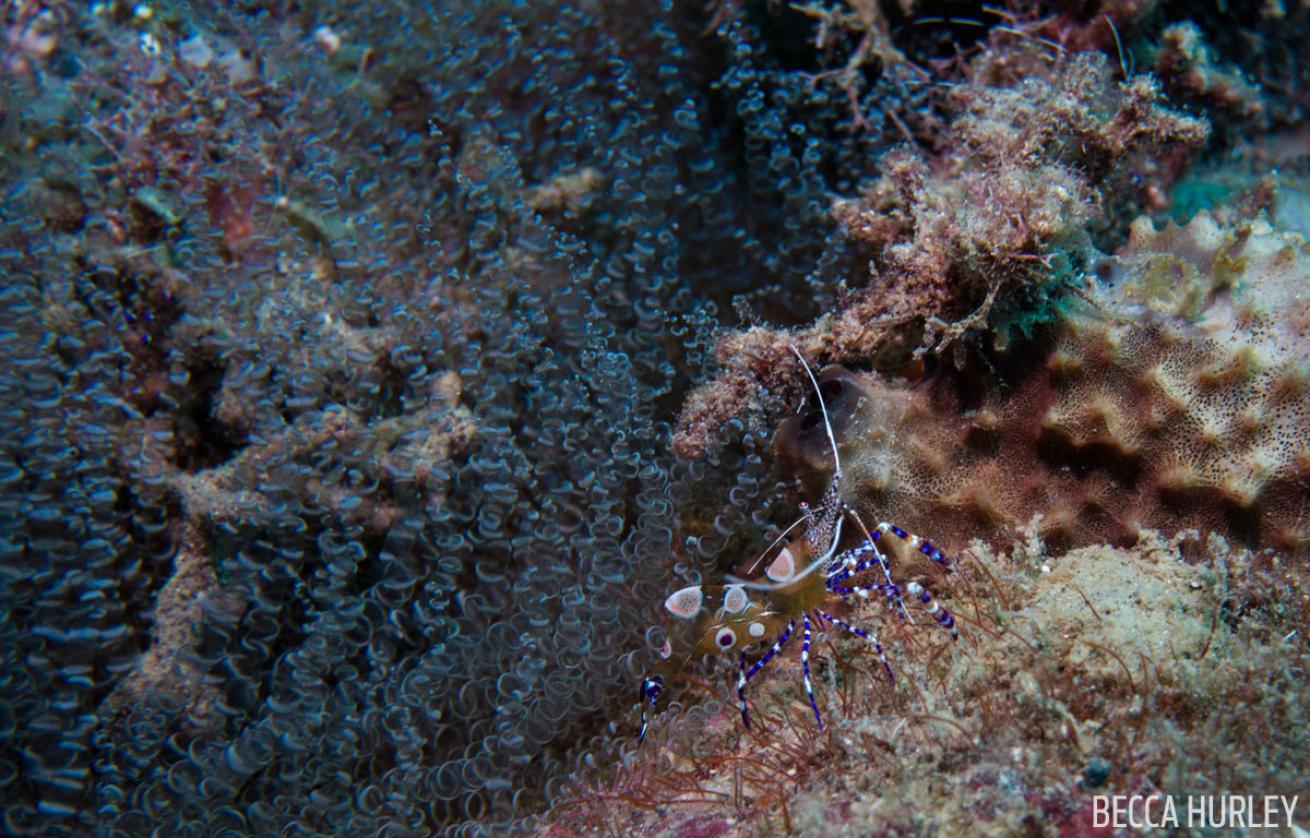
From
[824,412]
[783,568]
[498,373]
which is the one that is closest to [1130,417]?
[824,412]

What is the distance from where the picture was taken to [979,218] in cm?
297

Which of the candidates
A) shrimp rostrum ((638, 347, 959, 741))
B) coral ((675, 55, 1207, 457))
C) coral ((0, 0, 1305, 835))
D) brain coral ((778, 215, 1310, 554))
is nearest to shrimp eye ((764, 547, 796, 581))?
shrimp rostrum ((638, 347, 959, 741))

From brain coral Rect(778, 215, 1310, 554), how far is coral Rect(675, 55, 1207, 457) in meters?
0.24

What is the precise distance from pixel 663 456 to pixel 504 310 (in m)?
1.06

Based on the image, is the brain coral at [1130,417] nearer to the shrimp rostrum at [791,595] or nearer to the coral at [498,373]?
the coral at [498,373]

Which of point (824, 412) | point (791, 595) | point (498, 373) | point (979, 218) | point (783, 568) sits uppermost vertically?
point (979, 218)

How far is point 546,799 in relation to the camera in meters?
3.13

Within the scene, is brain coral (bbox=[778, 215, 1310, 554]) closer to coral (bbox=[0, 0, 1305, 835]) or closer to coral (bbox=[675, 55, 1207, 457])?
coral (bbox=[0, 0, 1305, 835])

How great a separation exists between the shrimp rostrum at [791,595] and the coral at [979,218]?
34cm

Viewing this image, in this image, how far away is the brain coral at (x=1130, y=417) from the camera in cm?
289

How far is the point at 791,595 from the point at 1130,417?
5.28 ft

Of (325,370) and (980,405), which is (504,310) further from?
(980,405)

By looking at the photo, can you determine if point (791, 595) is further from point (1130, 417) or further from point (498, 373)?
point (498, 373)

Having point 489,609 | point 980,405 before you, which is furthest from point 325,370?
point 980,405
